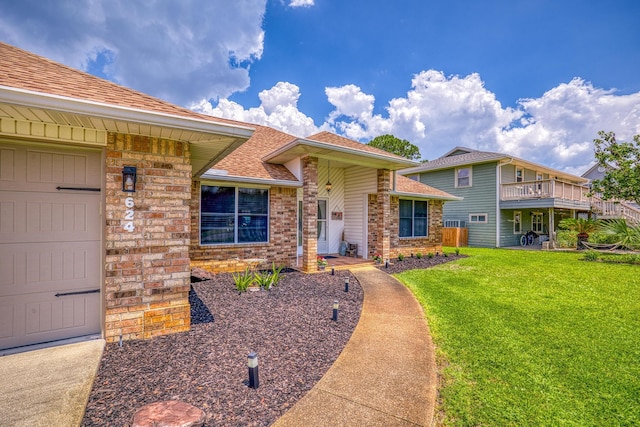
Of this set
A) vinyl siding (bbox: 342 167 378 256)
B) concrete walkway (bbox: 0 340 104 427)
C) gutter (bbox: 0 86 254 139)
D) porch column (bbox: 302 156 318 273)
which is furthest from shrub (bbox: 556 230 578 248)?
concrete walkway (bbox: 0 340 104 427)

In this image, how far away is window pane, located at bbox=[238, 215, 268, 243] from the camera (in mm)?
8555

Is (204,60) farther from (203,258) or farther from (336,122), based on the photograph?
(336,122)

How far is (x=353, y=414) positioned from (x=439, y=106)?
21.3m

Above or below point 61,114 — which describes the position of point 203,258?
below

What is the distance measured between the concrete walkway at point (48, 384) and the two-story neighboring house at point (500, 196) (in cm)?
1635

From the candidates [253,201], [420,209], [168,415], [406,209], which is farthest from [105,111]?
[420,209]

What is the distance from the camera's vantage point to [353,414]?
242 cm

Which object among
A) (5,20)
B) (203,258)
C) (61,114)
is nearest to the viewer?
(61,114)

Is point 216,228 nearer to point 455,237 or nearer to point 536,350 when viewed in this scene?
point 536,350

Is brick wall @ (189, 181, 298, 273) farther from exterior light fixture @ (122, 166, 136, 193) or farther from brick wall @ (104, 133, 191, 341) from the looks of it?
exterior light fixture @ (122, 166, 136, 193)

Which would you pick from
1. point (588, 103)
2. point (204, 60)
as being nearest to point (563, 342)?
point (204, 60)

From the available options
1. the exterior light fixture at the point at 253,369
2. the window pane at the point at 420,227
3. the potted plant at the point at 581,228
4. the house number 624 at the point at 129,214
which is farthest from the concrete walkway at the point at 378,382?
the potted plant at the point at 581,228

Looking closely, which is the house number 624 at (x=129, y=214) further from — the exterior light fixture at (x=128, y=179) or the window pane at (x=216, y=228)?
the window pane at (x=216, y=228)

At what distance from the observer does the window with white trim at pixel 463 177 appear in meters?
18.9
